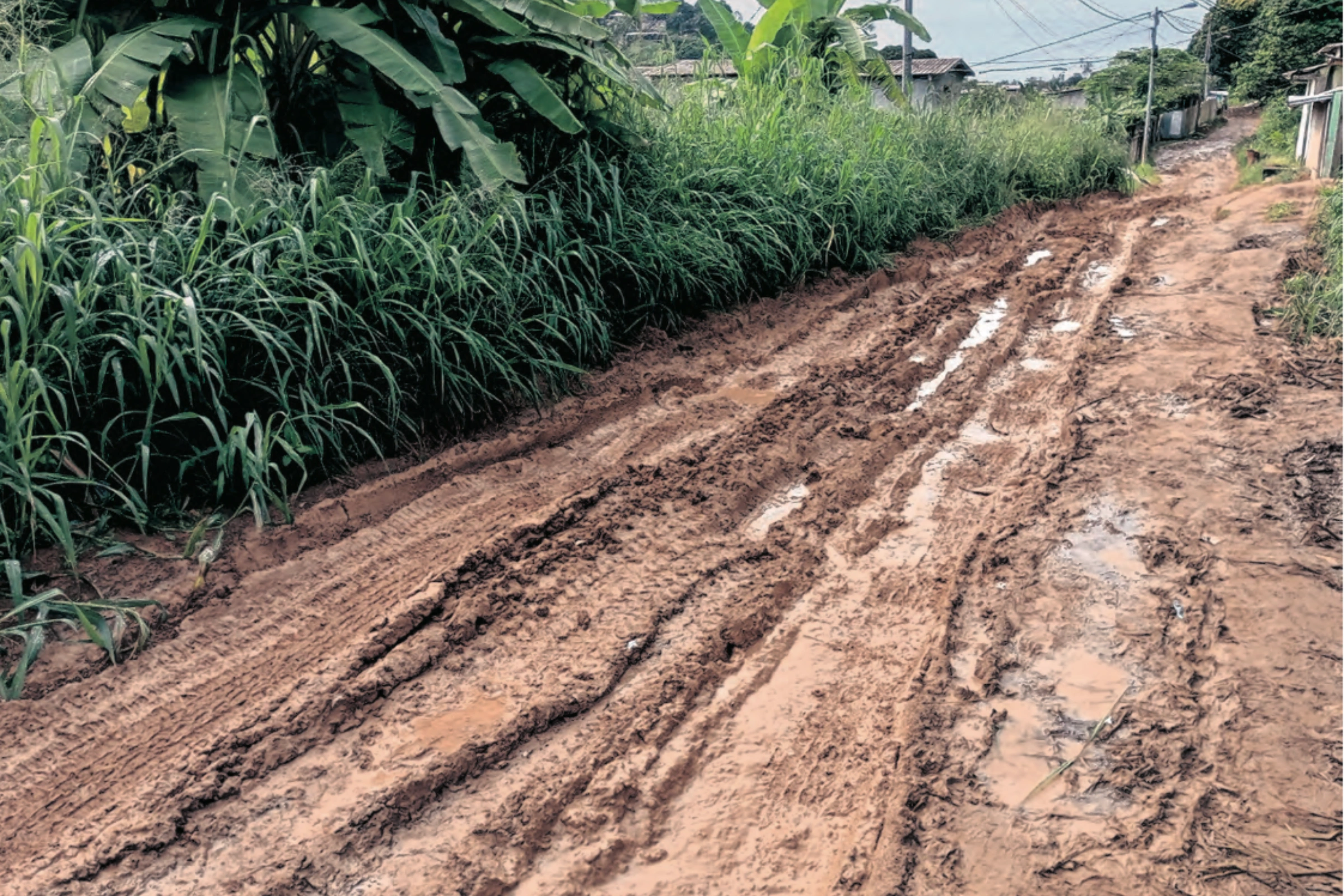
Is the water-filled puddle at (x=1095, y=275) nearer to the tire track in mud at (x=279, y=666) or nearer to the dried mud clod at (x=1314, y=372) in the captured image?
the dried mud clod at (x=1314, y=372)

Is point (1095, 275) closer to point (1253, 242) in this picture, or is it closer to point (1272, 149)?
point (1253, 242)

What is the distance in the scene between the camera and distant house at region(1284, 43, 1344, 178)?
16484 millimetres

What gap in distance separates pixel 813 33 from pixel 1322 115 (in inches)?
616

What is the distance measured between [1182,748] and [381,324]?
3.59 m

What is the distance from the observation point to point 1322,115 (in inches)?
773

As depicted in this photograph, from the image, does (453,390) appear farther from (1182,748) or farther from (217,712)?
(1182,748)

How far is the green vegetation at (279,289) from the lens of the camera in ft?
10.5

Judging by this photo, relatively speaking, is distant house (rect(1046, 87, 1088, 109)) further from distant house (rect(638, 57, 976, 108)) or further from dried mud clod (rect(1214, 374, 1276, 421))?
dried mud clod (rect(1214, 374, 1276, 421))

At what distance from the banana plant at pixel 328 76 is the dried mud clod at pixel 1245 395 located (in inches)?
156

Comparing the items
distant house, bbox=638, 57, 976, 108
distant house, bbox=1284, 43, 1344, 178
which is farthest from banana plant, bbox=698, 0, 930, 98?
distant house, bbox=1284, 43, 1344, 178

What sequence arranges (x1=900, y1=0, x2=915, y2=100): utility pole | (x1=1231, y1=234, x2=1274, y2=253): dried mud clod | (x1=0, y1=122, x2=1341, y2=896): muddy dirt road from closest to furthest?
(x1=0, y1=122, x2=1341, y2=896): muddy dirt road < (x1=1231, y1=234, x2=1274, y2=253): dried mud clod < (x1=900, y1=0, x2=915, y2=100): utility pole

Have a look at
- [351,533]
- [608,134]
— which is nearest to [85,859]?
[351,533]

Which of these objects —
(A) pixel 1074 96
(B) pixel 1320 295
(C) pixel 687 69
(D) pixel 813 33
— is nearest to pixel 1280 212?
(B) pixel 1320 295

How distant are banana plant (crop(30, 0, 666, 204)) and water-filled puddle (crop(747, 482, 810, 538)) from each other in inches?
84.9
